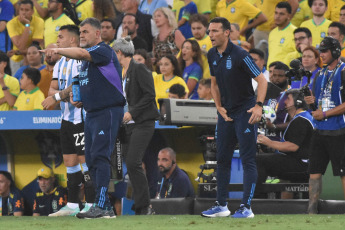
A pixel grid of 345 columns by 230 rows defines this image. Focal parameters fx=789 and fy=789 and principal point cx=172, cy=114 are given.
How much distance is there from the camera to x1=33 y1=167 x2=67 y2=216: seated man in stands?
12.0m

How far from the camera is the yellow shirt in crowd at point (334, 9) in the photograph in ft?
44.7

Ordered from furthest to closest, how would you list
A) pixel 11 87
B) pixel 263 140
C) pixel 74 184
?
1. pixel 11 87
2. pixel 74 184
3. pixel 263 140

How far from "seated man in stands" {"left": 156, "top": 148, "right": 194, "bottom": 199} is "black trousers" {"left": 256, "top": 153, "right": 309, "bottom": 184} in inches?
54.7

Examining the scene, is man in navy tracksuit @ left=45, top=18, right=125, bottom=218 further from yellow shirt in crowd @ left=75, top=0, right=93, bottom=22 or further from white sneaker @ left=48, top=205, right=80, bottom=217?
yellow shirt in crowd @ left=75, top=0, right=93, bottom=22

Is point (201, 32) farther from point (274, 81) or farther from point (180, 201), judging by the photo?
point (180, 201)

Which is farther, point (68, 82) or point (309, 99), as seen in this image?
point (68, 82)

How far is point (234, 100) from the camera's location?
809 cm

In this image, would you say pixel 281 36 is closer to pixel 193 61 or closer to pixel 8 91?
pixel 193 61

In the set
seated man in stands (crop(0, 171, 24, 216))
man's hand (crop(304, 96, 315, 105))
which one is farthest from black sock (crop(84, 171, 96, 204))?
seated man in stands (crop(0, 171, 24, 216))

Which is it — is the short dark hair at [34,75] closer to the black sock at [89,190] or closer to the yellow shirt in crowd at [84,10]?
the yellow shirt in crowd at [84,10]

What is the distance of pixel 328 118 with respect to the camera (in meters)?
9.02

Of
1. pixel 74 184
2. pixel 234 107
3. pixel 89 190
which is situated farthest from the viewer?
pixel 74 184

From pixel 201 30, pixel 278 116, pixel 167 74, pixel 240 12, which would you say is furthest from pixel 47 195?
pixel 240 12

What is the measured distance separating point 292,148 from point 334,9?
4684 millimetres
